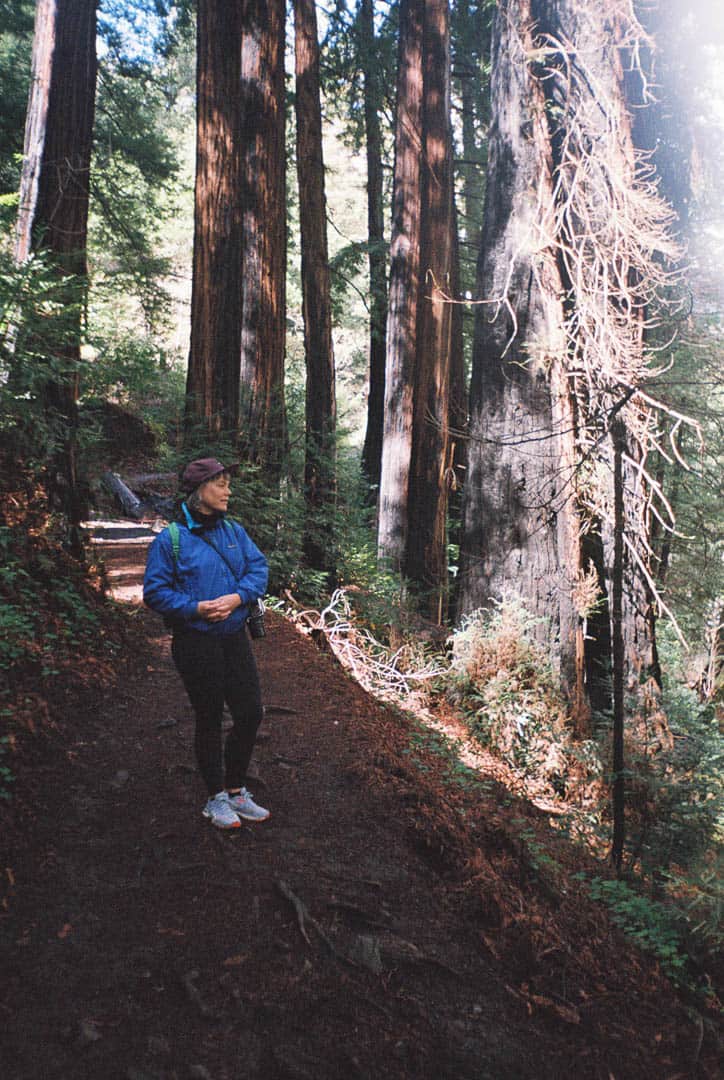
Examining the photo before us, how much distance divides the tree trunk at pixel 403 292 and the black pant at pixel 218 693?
27.4 ft

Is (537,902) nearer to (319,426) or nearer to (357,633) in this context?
(357,633)

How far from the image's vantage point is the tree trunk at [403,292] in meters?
12.4

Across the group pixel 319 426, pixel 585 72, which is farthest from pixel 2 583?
pixel 585 72

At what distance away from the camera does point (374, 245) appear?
1703 cm

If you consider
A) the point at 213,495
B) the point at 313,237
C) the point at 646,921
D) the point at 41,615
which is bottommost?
the point at 646,921

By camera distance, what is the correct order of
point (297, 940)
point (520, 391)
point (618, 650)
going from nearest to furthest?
point (297, 940), point (618, 650), point (520, 391)

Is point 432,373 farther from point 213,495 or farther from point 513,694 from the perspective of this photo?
point 213,495

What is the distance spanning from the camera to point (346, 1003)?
2.71 metres

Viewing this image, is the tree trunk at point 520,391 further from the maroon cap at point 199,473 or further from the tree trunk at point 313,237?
the maroon cap at point 199,473

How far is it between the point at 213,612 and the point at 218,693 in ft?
1.53

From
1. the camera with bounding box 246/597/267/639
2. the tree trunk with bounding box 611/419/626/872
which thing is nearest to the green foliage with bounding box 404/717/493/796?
the tree trunk with bounding box 611/419/626/872

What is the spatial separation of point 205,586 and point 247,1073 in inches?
84.3

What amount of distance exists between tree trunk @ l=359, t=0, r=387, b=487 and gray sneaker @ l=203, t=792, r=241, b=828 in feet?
41.2

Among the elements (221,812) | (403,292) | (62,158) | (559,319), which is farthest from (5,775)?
(403,292)
